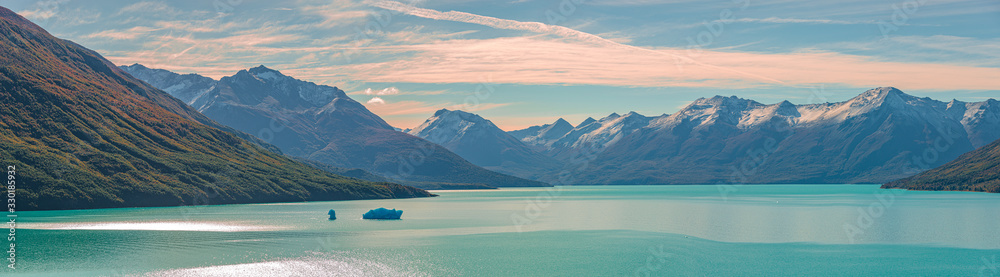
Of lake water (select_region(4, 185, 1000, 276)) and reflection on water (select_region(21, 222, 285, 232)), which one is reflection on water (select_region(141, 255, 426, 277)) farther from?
reflection on water (select_region(21, 222, 285, 232))

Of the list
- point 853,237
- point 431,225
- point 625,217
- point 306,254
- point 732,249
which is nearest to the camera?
point 306,254

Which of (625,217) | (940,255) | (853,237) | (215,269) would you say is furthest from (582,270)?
(625,217)

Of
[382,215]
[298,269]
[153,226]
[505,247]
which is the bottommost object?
[505,247]

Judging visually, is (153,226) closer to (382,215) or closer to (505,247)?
(382,215)

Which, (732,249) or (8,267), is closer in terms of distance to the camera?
(8,267)

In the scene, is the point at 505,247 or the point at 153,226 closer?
the point at 505,247

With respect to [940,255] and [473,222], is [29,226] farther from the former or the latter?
[940,255]

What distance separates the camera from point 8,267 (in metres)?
75.1

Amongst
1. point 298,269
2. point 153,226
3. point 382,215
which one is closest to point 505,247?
point 298,269

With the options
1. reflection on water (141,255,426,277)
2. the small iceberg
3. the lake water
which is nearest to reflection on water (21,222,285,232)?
the lake water

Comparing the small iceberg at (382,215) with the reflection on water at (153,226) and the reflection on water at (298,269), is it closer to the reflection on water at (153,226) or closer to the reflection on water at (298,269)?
Answer: the reflection on water at (153,226)

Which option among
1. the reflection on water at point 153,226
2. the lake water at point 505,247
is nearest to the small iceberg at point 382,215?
the lake water at point 505,247

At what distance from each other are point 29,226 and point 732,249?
122007 millimetres

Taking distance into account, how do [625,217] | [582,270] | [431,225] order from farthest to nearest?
[625,217], [431,225], [582,270]
